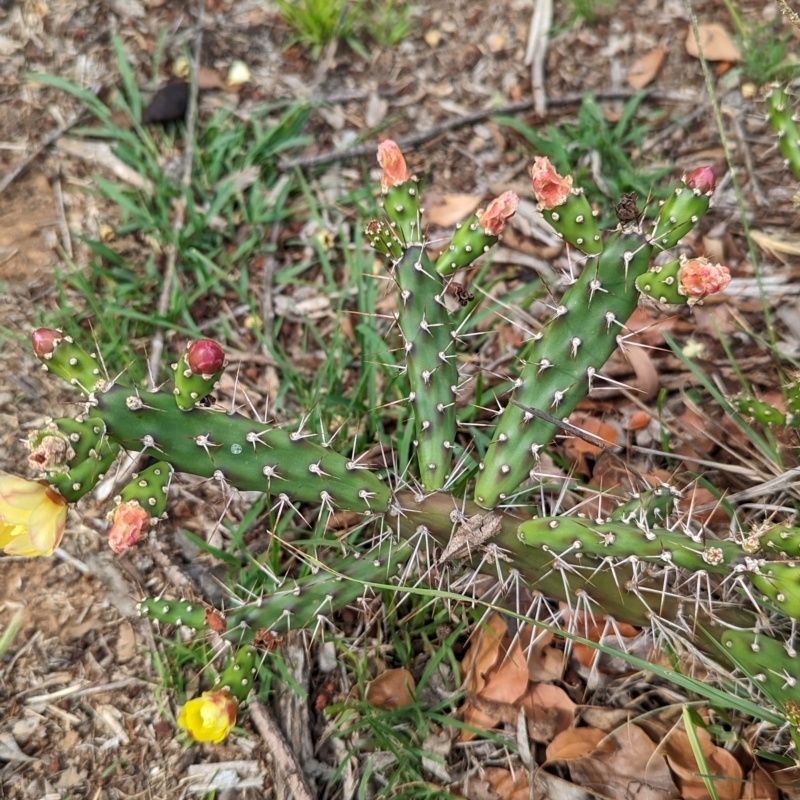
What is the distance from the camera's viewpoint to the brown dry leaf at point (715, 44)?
2.94 meters

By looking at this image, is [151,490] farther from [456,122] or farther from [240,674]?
[456,122]

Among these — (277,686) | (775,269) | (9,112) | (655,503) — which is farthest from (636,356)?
(9,112)

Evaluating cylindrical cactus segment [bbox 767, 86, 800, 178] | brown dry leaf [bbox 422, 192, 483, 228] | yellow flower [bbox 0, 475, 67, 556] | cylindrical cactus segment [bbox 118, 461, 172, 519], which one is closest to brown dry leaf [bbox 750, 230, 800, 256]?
cylindrical cactus segment [bbox 767, 86, 800, 178]

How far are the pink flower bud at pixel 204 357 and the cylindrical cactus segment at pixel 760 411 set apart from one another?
1.47 metres

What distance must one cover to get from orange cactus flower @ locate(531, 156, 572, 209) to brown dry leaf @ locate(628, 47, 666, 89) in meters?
1.82

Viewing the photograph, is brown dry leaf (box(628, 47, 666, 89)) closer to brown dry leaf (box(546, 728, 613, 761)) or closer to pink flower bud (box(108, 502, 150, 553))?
brown dry leaf (box(546, 728, 613, 761))

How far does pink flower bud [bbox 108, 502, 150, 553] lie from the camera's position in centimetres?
136

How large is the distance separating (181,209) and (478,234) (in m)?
1.62

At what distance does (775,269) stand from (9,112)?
319 cm

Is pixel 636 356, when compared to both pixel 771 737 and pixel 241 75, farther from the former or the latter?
pixel 241 75

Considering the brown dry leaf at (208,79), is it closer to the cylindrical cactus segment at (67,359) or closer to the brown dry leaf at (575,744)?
the cylindrical cactus segment at (67,359)

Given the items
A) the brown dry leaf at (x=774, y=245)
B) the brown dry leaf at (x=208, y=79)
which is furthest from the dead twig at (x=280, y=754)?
the brown dry leaf at (x=208, y=79)

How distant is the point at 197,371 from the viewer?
53.4 inches

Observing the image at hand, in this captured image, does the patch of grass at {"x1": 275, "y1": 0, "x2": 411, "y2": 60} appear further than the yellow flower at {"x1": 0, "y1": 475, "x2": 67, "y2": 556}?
Yes
